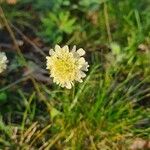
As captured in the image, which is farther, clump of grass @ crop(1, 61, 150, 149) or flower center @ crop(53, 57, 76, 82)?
clump of grass @ crop(1, 61, 150, 149)

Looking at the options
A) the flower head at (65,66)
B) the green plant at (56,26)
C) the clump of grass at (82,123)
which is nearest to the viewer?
the flower head at (65,66)

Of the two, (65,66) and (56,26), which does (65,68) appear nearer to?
(65,66)

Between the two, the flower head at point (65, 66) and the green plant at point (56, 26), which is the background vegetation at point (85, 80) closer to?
the green plant at point (56, 26)

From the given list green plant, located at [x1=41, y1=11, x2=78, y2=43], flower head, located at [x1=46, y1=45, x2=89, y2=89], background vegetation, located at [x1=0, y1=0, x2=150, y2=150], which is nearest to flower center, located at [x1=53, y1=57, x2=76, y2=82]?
flower head, located at [x1=46, y1=45, x2=89, y2=89]

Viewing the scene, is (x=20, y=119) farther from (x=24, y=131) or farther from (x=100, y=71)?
(x=100, y=71)

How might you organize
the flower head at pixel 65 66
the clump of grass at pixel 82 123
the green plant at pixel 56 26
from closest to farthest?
the flower head at pixel 65 66, the clump of grass at pixel 82 123, the green plant at pixel 56 26

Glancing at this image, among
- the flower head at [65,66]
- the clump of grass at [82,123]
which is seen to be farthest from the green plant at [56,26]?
the flower head at [65,66]

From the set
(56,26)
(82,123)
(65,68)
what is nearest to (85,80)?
(82,123)

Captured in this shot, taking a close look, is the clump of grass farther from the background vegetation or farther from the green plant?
the green plant

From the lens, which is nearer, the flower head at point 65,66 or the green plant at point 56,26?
the flower head at point 65,66
